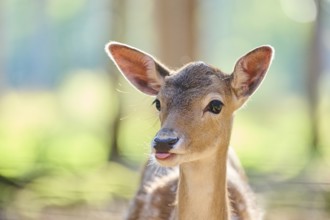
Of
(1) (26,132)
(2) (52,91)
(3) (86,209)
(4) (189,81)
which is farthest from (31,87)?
(4) (189,81)

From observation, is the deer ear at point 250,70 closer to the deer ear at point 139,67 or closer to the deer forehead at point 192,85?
the deer forehead at point 192,85

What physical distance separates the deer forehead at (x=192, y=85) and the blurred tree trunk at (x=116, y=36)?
24.0 feet

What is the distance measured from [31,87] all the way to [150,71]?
1312cm

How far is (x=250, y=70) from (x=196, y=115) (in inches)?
21.6

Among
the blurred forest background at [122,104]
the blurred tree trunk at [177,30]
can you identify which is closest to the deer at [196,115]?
the blurred forest background at [122,104]

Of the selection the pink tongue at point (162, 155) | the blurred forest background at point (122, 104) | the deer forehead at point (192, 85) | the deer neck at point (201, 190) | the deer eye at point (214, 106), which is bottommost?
the deer neck at point (201, 190)

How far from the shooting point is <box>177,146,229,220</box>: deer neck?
5039mm

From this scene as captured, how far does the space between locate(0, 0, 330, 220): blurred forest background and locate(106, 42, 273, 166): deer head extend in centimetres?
199

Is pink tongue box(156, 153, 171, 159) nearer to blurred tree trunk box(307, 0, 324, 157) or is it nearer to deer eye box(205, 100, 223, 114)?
deer eye box(205, 100, 223, 114)

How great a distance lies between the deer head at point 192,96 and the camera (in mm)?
4773

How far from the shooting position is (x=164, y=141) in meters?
4.64

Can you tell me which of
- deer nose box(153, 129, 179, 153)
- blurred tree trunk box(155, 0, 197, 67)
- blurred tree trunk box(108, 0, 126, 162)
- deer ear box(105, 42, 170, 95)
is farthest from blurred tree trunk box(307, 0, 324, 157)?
deer nose box(153, 129, 179, 153)

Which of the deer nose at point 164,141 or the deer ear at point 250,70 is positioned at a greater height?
the deer ear at point 250,70

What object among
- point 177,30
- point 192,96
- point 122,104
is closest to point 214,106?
point 192,96
